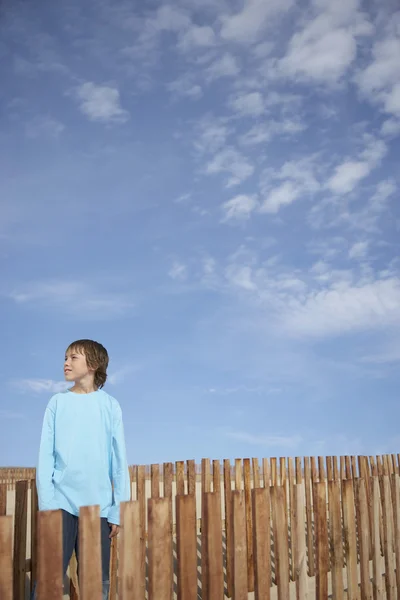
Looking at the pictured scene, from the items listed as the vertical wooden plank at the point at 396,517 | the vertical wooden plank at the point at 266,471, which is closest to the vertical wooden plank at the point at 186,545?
the vertical wooden plank at the point at 396,517

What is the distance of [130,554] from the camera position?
2.66 meters

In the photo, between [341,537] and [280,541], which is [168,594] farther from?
[341,537]

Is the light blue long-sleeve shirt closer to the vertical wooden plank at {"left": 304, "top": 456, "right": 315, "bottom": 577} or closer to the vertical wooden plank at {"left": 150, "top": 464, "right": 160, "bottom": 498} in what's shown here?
the vertical wooden plank at {"left": 304, "top": 456, "right": 315, "bottom": 577}

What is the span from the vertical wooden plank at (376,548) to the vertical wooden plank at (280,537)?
173cm

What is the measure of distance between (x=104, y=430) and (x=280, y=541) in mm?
1447

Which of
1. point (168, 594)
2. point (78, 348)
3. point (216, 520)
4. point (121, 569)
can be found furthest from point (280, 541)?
point (78, 348)

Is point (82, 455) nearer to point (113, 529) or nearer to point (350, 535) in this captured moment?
point (113, 529)

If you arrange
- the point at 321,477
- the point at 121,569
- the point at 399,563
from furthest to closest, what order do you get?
the point at 321,477
the point at 399,563
the point at 121,569

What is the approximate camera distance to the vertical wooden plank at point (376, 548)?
211 inches

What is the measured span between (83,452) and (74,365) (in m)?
0.63

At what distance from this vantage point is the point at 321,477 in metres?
11.6

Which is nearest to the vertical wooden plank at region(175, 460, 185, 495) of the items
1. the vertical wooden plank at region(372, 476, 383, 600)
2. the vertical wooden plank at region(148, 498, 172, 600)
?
the vertical wooden plank at region(372, 476, 383, 600)

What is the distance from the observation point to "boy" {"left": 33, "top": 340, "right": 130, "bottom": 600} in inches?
159

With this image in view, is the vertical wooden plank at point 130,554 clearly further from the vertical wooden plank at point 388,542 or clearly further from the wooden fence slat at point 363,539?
the vertical wooden plank at point 388,542
